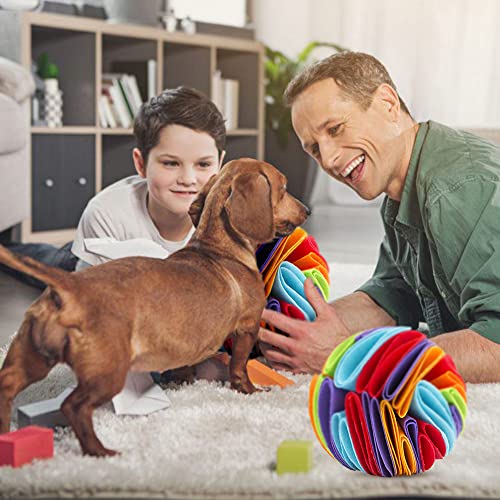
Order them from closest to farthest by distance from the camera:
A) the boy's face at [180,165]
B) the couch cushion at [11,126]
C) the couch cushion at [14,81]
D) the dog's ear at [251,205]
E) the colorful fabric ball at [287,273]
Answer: the dog's ear at [251,205], the colorful fabric ball at [287,273], the boy's face at [180,165], the couch cushion at [11,126], the couch cushion at [14,81]

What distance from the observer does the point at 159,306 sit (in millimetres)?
1121

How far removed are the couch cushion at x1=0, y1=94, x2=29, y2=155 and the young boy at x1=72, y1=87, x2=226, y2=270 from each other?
100 cm

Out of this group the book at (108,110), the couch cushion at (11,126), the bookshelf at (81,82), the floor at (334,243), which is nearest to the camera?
the floor at (334,243)

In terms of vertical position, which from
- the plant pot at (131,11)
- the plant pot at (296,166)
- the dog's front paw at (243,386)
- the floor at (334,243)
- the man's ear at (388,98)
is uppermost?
the plant pot at (131,11)

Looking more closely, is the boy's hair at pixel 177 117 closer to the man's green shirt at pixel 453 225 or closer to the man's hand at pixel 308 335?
the man's green shirt at pixel 453 225

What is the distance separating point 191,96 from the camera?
1.98 metres

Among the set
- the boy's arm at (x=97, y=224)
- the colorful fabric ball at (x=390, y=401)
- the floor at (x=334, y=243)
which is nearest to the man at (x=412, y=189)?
the colorful fabric ball at (x=390, y=401)

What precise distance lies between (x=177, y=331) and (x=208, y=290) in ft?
0.30

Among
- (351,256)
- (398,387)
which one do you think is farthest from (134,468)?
(351,256)

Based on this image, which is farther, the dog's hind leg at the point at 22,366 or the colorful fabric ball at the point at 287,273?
the colorful fabric ball at the point at 287,273

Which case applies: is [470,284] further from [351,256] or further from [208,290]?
[351,256]

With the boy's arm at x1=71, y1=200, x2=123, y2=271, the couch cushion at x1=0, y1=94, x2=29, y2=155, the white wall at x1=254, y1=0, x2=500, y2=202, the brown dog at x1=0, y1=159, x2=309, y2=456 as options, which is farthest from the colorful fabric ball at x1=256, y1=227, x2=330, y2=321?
the white wall at x1=254, y1=0, x2=500, y2=202

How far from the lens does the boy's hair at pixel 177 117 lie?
1.93 meters

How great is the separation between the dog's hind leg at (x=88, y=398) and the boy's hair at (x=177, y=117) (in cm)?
97
